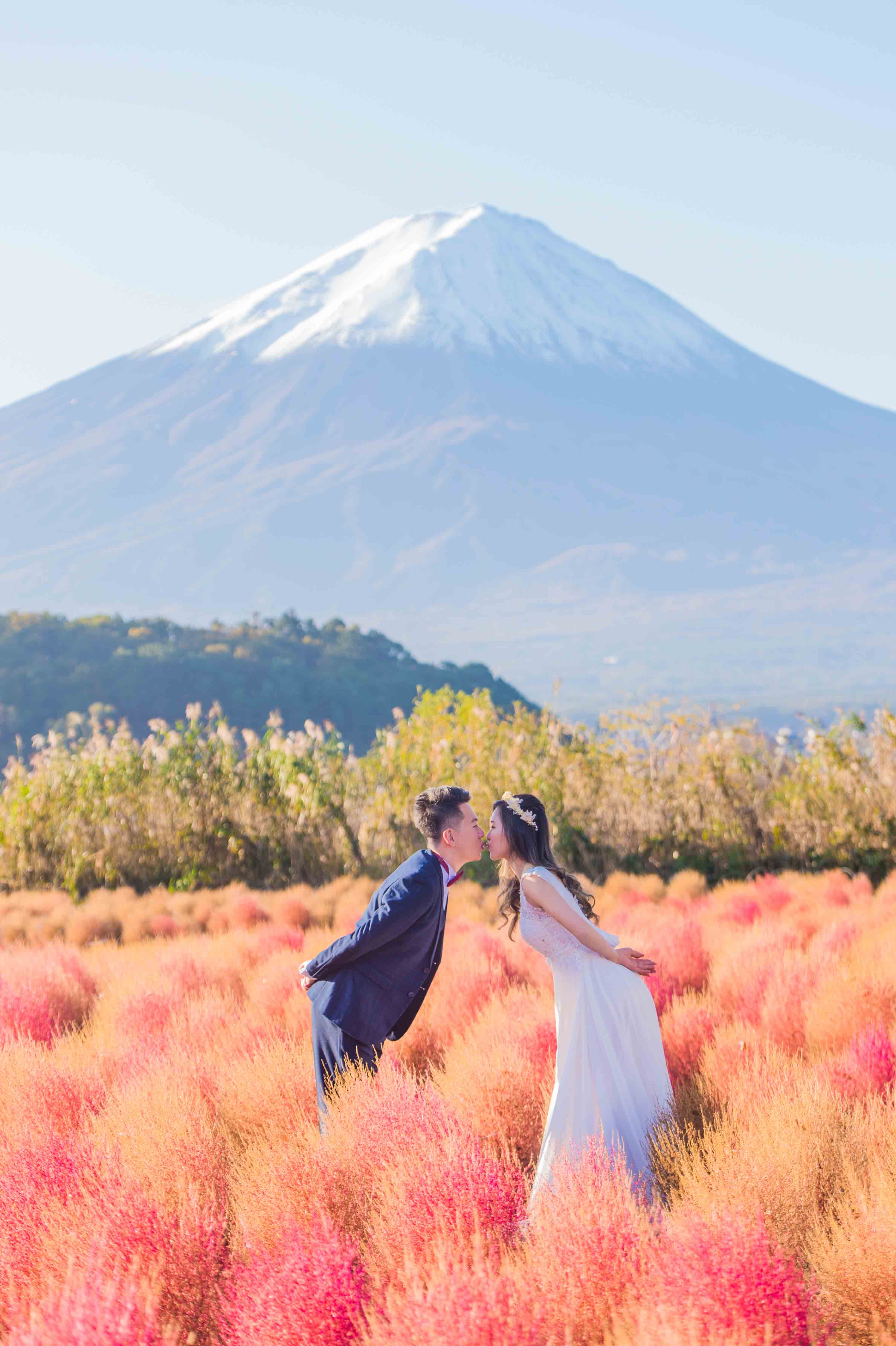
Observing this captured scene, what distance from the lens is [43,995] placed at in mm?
6180

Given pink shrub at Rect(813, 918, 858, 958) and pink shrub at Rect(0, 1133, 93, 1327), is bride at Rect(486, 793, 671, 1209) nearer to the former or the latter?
pink shrub at Rect(0, 1133, 93, 1327)

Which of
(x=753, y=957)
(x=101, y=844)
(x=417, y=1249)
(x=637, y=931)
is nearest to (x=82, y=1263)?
(x=417, y=1249)

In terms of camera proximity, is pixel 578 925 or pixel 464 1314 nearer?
pixel 464 1314

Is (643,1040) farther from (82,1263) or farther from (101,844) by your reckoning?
(101,844)

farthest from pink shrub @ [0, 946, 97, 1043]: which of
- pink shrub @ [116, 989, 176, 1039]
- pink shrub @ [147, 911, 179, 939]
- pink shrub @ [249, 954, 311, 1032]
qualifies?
pink shrub @ [147, 911, 179, 939]

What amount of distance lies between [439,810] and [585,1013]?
89cm

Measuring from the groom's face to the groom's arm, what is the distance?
17 cm

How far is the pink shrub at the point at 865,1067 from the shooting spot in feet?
13.3

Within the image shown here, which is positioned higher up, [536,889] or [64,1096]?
[536,889]

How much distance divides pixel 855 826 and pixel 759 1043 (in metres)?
5.87

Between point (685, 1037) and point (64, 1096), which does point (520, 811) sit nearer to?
point (685, 1037)

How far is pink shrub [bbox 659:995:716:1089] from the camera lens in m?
4.73

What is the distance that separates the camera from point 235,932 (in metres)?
8.11

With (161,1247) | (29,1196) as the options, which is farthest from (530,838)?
(29,1196)
